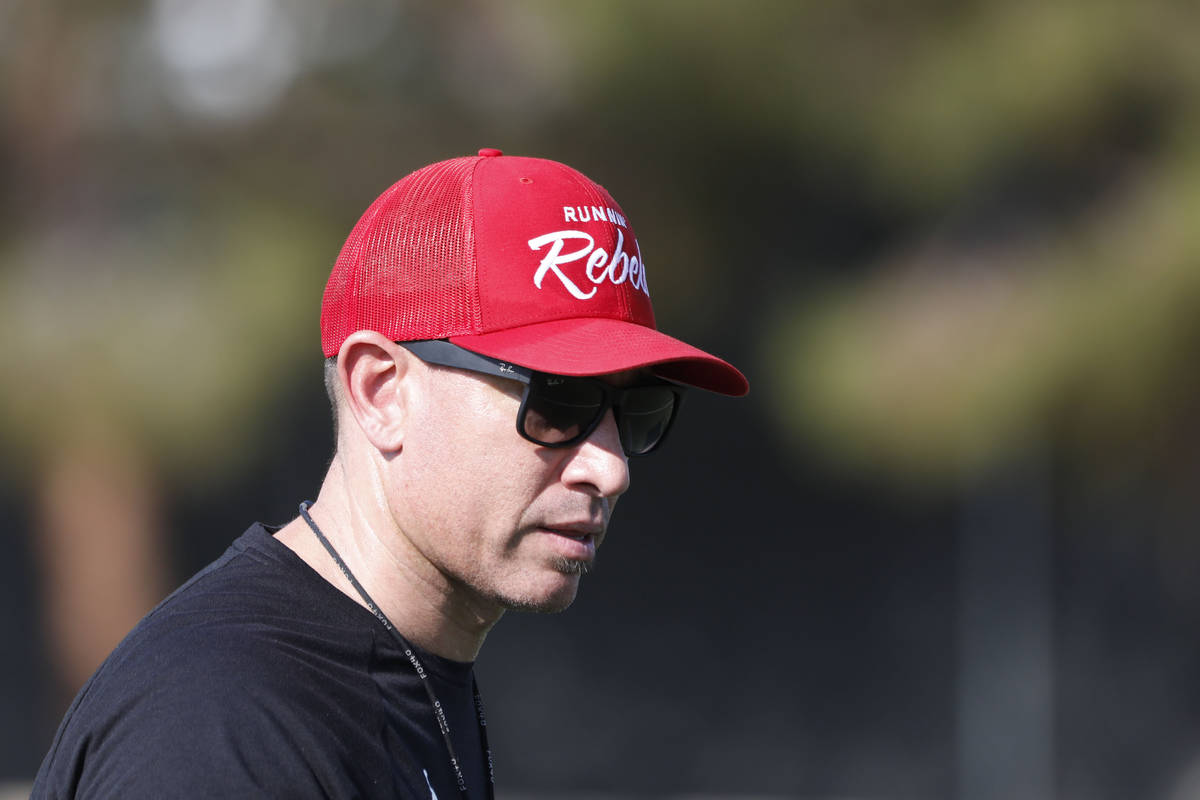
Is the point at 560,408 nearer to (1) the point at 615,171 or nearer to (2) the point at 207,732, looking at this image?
(2) the point at 207,732

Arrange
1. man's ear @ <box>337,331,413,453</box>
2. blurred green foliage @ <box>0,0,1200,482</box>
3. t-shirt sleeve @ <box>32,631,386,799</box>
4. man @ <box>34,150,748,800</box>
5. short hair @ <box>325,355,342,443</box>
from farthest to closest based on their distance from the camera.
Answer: blurred green foliage @ <box>0,0,1200,482</box> → short hair @ <box>325,355,342,443</box> → man's ear @ <box>337,331,413,453</box> → man @ <box>34,150,748,800</box> → t-shirt sleeve @ <box>32,631,386,799</box>

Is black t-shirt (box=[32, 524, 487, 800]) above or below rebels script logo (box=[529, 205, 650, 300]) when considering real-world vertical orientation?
below

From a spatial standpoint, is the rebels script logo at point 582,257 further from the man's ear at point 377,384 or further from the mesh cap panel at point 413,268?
the man's ear at point 377,384

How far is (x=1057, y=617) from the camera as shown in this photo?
6.05 meters

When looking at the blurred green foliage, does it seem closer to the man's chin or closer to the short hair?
the short hair

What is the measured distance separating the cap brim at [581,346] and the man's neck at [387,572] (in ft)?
0.90

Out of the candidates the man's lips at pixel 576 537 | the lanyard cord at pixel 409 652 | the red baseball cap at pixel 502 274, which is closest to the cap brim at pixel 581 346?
the red baseball cap at pixel 502 274

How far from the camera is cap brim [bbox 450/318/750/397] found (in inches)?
63.7

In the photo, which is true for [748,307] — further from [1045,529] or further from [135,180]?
[135,180]

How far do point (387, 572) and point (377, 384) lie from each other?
25 cm

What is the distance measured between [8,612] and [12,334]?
4.83 ft

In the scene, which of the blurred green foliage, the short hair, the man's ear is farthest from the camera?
the blurred green foliage

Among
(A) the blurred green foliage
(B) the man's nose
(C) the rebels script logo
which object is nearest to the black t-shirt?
(B) the man's nose

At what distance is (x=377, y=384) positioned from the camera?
67.4 inches
